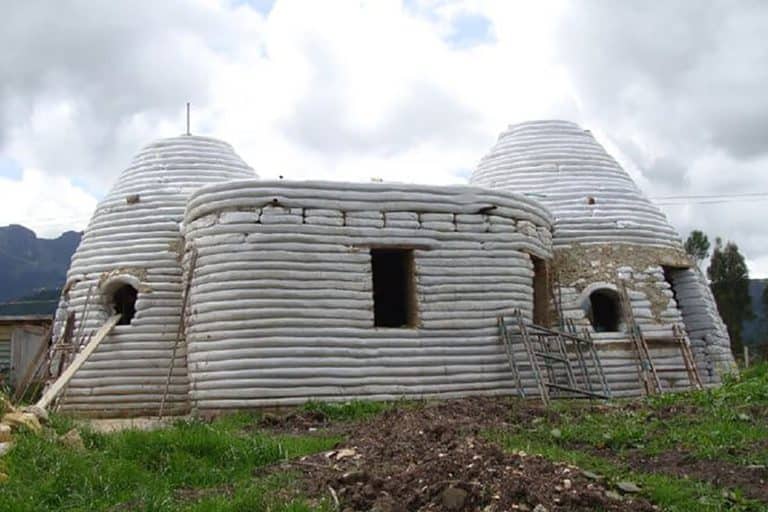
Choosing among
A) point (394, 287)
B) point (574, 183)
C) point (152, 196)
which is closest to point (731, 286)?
point (574, 183)

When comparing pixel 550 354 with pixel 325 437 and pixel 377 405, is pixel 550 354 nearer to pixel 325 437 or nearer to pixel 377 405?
pixel 377 405

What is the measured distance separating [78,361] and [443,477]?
29.2ft

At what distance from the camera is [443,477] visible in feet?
20.0

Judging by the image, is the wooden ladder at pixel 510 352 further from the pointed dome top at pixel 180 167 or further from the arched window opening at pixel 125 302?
the arched window opening at pixel 125 302

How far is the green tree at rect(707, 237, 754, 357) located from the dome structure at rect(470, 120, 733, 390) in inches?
685

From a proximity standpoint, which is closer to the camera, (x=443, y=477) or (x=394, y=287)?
(x=443, y=477)

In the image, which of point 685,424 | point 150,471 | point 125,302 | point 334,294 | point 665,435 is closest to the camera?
point 150,471

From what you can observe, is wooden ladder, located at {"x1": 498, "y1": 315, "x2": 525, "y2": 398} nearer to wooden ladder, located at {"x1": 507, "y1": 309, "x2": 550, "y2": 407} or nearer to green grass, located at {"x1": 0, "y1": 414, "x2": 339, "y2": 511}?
wooden ladder, located at {"x1": 507, "y1": 309, "x2": 550, "y2": 407}

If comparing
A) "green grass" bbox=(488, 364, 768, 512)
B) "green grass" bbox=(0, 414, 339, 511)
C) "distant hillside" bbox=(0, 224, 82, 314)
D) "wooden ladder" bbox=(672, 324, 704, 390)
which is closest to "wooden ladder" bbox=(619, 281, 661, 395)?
"wooden ladder" bbox=(672, 324, 704, 390)

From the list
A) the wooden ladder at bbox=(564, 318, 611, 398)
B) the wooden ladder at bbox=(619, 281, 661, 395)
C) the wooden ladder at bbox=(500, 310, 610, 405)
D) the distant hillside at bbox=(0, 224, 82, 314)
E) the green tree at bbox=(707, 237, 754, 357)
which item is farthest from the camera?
the distant hillside at bbox=(0, 224, 82, 314)

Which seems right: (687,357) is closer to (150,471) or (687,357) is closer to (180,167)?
(180,167)

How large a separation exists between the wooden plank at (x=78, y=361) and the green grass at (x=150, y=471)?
13.9 ft

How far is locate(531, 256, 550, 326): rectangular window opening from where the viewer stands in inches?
612

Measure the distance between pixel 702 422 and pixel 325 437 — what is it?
155 inches
